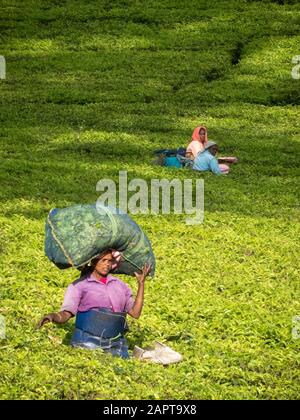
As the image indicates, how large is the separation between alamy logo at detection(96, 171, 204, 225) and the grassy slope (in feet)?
0.99

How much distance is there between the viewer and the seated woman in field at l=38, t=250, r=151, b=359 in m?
11.5

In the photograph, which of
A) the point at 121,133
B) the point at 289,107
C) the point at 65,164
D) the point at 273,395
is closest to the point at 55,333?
the point at 273,395

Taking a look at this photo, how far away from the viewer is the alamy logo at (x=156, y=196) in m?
21.2

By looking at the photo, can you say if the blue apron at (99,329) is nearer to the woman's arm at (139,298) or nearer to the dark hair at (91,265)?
the woman's arm at (139,298)

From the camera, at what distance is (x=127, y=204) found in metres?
21.7

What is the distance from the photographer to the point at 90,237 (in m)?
11.3

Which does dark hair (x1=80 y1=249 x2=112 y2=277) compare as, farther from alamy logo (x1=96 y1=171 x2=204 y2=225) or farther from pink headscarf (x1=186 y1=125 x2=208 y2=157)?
pink headscarf (x1=186 y1=125 x2=208 y2=157)

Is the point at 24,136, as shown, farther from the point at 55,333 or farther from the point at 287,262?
the point at 55,333

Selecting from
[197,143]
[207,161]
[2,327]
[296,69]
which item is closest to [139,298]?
[2,327]

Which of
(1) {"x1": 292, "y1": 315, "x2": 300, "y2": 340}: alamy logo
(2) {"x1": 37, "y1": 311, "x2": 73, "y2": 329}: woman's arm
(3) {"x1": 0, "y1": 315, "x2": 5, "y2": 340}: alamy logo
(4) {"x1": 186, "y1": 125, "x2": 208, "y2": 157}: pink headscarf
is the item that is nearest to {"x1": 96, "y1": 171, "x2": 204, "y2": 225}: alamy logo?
(4) {"x1": 186, "y1": 125, "x2": 208, "y2": 157}: pink headscarf

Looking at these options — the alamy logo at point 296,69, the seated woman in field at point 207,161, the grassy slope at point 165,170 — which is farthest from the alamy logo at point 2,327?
the alamy logo at point 296,69

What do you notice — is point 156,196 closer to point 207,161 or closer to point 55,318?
point 207,161

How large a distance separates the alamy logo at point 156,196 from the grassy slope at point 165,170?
30 cm

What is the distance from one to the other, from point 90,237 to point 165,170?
14089 millimetres
